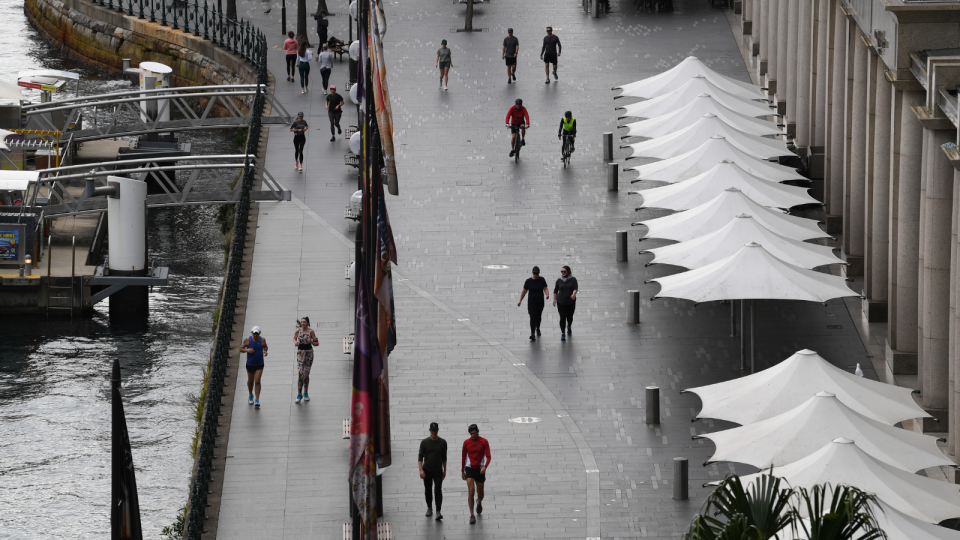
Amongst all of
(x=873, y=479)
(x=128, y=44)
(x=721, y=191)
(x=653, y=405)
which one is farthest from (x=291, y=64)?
(x=873, y=479)

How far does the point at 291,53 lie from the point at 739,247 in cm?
2448

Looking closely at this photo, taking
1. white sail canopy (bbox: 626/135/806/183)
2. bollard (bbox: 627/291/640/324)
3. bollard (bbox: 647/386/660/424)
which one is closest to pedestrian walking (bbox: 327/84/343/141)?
white sail canopy (bbox: 626/135/806/183)

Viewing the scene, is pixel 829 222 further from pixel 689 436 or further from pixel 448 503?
pixel 448 503

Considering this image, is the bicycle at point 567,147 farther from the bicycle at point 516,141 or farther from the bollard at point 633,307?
the bollard at point 633,307

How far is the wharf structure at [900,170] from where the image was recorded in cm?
2609

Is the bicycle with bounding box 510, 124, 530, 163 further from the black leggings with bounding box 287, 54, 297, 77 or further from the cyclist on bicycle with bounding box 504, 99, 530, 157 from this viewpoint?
the black leggings with bounding box 287, 54, 297, 77

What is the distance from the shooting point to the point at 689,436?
26.4m

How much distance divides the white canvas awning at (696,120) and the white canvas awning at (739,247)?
29.3 ft

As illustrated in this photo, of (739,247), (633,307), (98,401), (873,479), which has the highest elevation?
(739,247)

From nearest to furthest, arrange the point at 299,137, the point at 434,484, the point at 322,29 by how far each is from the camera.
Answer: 1. the point at 434,484
2. the point at 299,137
3. the point at 322,29

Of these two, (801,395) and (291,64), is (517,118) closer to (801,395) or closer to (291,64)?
(291,64)

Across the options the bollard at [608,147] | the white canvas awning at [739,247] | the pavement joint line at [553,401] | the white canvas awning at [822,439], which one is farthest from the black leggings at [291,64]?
the white canvas awning at [822,439]

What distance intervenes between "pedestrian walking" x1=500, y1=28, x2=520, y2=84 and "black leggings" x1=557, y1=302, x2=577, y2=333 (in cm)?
1898

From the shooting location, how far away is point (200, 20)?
61312 millimetres
